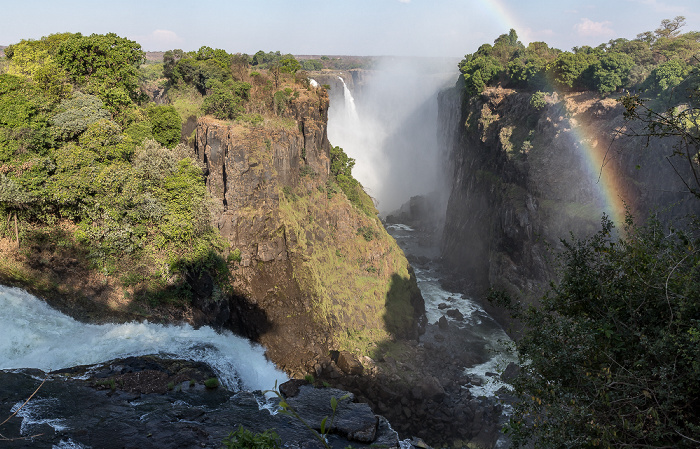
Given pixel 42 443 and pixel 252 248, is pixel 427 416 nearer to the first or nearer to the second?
pixel 252 248

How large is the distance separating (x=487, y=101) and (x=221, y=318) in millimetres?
37312

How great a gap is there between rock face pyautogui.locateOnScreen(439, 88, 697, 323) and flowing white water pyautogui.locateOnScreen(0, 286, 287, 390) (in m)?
20.0

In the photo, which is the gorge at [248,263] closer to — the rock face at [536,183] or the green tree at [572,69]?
the rock face at [536,183]

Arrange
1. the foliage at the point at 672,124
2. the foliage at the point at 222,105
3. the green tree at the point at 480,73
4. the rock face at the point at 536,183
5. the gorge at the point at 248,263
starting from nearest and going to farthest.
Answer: the foliage at the point at 672,124
the gorge at the point at 248,263
the foliage at the point at 222,105
the rock face at the point at 536,183
the green tree at the point at 480,73

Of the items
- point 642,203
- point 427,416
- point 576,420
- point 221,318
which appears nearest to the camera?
point 576,420

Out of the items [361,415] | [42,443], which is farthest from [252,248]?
[42,443]

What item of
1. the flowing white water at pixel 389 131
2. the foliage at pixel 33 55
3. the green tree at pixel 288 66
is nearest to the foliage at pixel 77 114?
the foliage at pixel 33 55

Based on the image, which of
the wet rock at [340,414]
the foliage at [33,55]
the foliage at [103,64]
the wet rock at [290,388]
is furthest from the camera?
the foliage at [33,55]

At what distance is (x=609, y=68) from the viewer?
39.8m

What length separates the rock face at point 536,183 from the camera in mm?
34000

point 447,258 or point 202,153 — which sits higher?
point 202,153

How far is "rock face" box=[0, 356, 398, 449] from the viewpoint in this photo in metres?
14.3

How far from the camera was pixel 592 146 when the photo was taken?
37500mm

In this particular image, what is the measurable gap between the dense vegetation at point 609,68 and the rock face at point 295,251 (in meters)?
24.9
